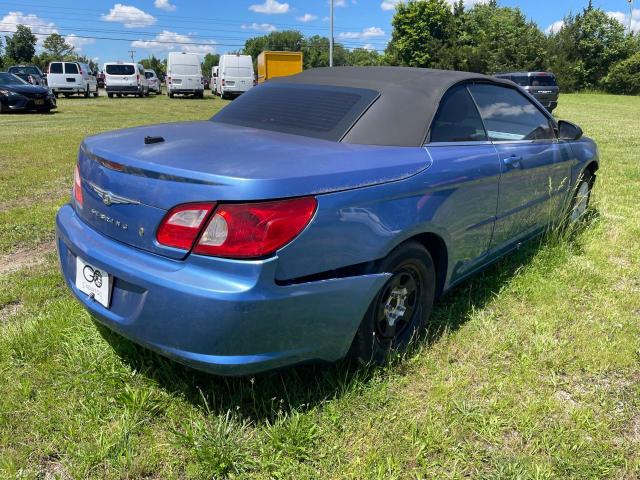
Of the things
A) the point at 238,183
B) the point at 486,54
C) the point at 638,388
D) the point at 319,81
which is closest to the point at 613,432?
the point at 638,388

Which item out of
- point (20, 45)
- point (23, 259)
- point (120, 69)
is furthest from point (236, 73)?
point (20, 45)

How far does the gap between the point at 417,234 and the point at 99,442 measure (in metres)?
1.67

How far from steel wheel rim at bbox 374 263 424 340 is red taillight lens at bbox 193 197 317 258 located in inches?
28.6

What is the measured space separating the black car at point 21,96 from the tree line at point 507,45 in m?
41.2

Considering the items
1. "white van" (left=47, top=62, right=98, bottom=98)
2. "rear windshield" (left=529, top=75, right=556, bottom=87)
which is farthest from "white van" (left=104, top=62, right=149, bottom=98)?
"rear windshield" (left=529, top=75, right=556, bottom=87)

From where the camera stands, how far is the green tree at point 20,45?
74.4 m

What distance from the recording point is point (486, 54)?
49.3m

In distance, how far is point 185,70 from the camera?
95.5ft

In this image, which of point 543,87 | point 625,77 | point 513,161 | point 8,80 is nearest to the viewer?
point 513,161

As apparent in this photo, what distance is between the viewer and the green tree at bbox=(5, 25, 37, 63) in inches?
2928

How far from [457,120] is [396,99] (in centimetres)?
48

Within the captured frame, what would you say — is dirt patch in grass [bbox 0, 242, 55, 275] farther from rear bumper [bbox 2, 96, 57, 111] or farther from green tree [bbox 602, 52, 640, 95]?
green tree [bbox 602, 52, 640, 95]

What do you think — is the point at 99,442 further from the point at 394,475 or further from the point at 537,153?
the point at 537,153

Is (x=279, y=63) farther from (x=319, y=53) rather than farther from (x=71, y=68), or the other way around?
(x=319, y=53)
